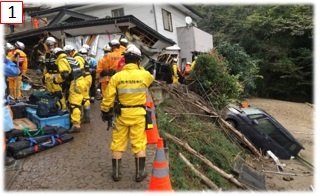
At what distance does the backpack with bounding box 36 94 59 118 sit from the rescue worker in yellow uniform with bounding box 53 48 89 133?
313 mm

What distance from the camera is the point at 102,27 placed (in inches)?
450

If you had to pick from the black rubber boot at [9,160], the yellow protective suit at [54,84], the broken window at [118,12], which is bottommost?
the black rubber boot at [9,160]

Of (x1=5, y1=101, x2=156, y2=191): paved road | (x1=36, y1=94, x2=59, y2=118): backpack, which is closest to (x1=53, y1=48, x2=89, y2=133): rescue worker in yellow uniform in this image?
(x1=36, y1=94, x2=59, y2=118): backpack

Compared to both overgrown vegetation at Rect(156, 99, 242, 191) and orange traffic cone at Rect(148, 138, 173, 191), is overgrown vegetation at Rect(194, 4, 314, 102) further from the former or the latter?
orange traffic cone at Rect(148, 138, 173, 191)

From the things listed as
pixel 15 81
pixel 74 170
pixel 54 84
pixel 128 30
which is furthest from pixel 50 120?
pixel 128 30

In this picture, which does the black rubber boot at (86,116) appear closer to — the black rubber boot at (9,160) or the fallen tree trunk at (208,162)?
the fallen tree trunk at (208,162)

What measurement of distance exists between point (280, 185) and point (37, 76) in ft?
34.2

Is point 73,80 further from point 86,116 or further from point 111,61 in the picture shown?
point 86,116

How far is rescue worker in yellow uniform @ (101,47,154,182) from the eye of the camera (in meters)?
3.97

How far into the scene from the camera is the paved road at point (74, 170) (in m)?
3.98

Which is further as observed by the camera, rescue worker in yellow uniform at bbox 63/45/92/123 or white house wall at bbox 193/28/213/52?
white house wall at bbox 193/28/213/52

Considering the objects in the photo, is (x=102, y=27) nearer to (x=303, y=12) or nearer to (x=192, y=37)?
(x=192, y=37)

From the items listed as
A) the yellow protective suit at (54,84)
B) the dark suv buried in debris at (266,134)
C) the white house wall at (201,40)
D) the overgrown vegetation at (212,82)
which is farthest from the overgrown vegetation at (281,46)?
the yellow protective suit at (54,84)

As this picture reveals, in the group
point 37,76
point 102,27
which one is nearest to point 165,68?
point 102,27
